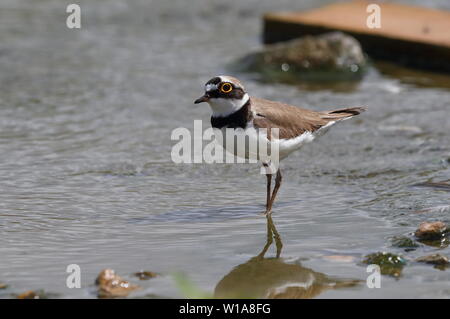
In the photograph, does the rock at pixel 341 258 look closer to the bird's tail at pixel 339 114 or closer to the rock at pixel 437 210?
the rock at pixel 437 210

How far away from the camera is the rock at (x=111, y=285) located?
446 cm

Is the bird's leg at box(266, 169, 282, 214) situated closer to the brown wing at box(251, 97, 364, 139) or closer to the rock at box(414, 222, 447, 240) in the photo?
the brown wing at box(251, 97, 364, 139)

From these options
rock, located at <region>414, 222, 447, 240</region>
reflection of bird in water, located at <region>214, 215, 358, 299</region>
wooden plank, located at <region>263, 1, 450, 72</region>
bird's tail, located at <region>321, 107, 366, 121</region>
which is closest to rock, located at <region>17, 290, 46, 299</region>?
reflection of bird in water, located at <region>214, 215, 358, 299</region>

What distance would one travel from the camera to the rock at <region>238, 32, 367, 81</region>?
410 inches

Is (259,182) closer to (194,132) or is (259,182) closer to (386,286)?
(194,132)

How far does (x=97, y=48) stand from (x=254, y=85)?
2.48 metres

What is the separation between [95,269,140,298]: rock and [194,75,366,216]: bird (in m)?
1.66

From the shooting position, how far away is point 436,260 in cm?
486

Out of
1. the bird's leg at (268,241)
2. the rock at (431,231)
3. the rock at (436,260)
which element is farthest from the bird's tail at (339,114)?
the rock at (436,260)

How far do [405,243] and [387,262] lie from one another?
392mm

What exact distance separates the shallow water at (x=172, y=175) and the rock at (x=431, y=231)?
13 centimetres

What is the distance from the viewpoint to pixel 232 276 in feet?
15.8

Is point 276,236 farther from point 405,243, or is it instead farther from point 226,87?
point 226,87
